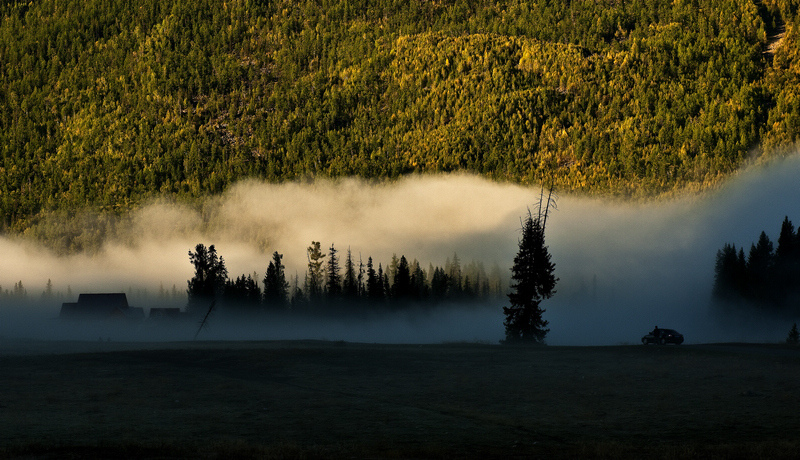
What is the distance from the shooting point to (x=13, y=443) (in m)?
32.1

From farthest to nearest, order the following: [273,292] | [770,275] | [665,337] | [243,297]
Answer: [273,292]
[243,297]
[770,275]
[665,337]

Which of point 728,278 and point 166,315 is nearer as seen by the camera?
point 728,278

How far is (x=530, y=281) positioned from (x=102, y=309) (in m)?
118

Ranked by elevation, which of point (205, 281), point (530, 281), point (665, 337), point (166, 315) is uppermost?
point (205, 281)

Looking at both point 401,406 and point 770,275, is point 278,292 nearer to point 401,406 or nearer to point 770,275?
point 770,275

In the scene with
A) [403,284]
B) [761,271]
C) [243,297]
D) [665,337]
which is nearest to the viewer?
[665,337]

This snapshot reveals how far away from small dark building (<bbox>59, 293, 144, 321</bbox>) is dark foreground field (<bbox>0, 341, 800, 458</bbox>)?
129022mm

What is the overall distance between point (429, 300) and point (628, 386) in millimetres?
143388

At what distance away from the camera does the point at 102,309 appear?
619ft

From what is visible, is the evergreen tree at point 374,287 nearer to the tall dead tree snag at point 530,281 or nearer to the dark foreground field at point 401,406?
the tall dead tree snag at point 530,281

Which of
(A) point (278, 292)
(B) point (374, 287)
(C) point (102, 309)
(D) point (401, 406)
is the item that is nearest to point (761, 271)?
(B) point (374, 287)

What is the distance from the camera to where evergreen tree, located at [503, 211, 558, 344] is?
3720 inches

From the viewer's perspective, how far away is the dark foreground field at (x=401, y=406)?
31.8m

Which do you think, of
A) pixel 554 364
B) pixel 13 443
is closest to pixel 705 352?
pixel 554 364
